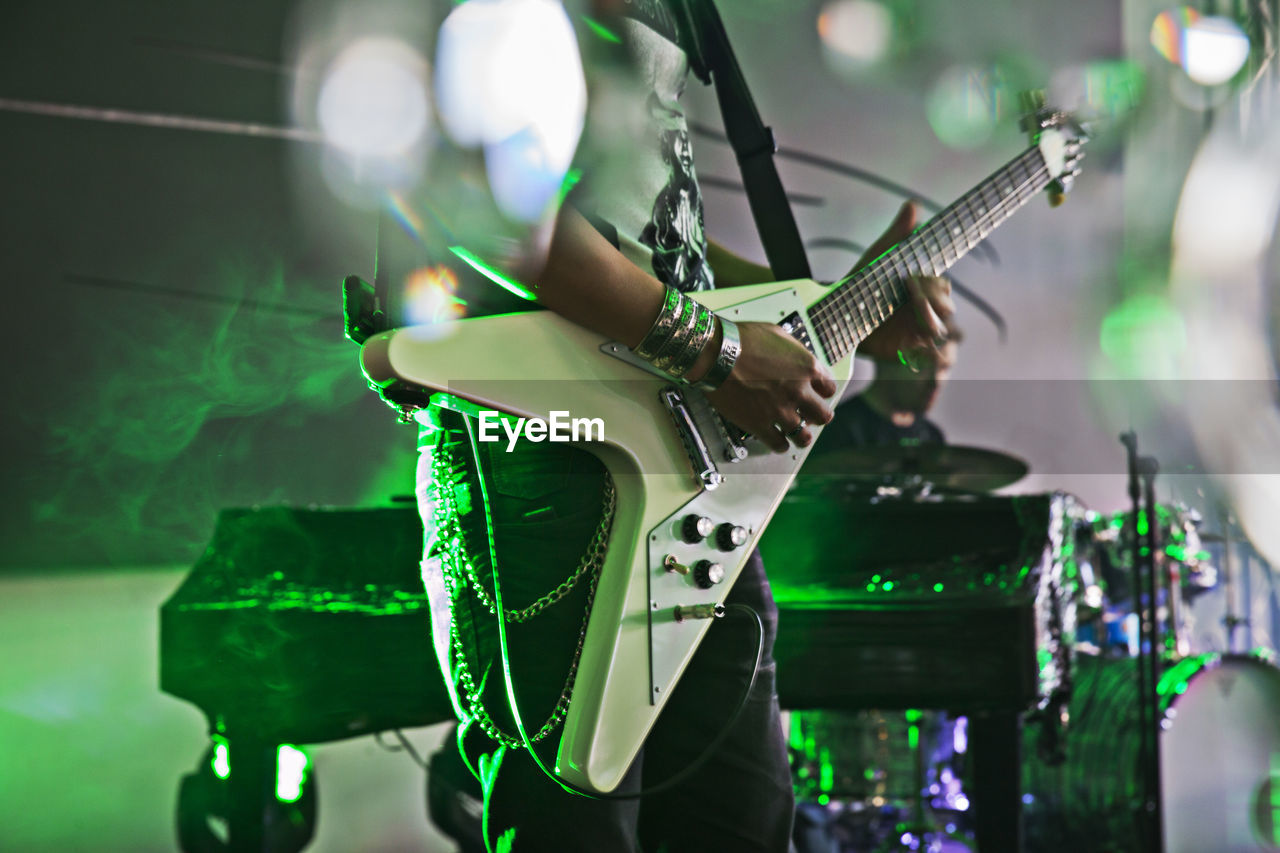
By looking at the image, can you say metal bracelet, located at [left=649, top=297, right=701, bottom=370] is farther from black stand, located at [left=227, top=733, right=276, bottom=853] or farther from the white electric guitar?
black stand, located at [left=227, top=733, right=276, bottom=853]

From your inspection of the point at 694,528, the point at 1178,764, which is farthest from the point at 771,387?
the point at 1178,764

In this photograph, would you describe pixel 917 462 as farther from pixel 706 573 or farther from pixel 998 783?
pixel 706 573

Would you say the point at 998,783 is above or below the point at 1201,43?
below

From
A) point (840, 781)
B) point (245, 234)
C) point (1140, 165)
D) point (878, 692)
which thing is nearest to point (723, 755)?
point (878, 692)

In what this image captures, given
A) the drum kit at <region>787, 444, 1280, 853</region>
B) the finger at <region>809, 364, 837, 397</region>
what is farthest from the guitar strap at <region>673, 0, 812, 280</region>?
the drum kit at <region>787, 444, 1280, 853</region>

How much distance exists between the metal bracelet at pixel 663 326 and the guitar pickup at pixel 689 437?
68 mm

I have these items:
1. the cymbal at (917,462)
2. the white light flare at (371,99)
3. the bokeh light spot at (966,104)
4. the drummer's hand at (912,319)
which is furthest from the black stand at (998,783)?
the bokeh light spot at (966,104)

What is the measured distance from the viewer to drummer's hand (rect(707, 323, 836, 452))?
0.88 metres

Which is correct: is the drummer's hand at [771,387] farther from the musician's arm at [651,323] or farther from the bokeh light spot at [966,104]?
the bokeh light spot at [966,104]

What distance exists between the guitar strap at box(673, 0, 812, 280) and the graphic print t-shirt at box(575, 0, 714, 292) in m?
0.26

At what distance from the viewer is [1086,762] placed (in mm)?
2170

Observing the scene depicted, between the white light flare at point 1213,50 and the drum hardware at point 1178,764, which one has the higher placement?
the white light flare at point 1213,50

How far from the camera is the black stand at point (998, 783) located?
1550 millimetres

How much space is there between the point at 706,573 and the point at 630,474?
12 cm
